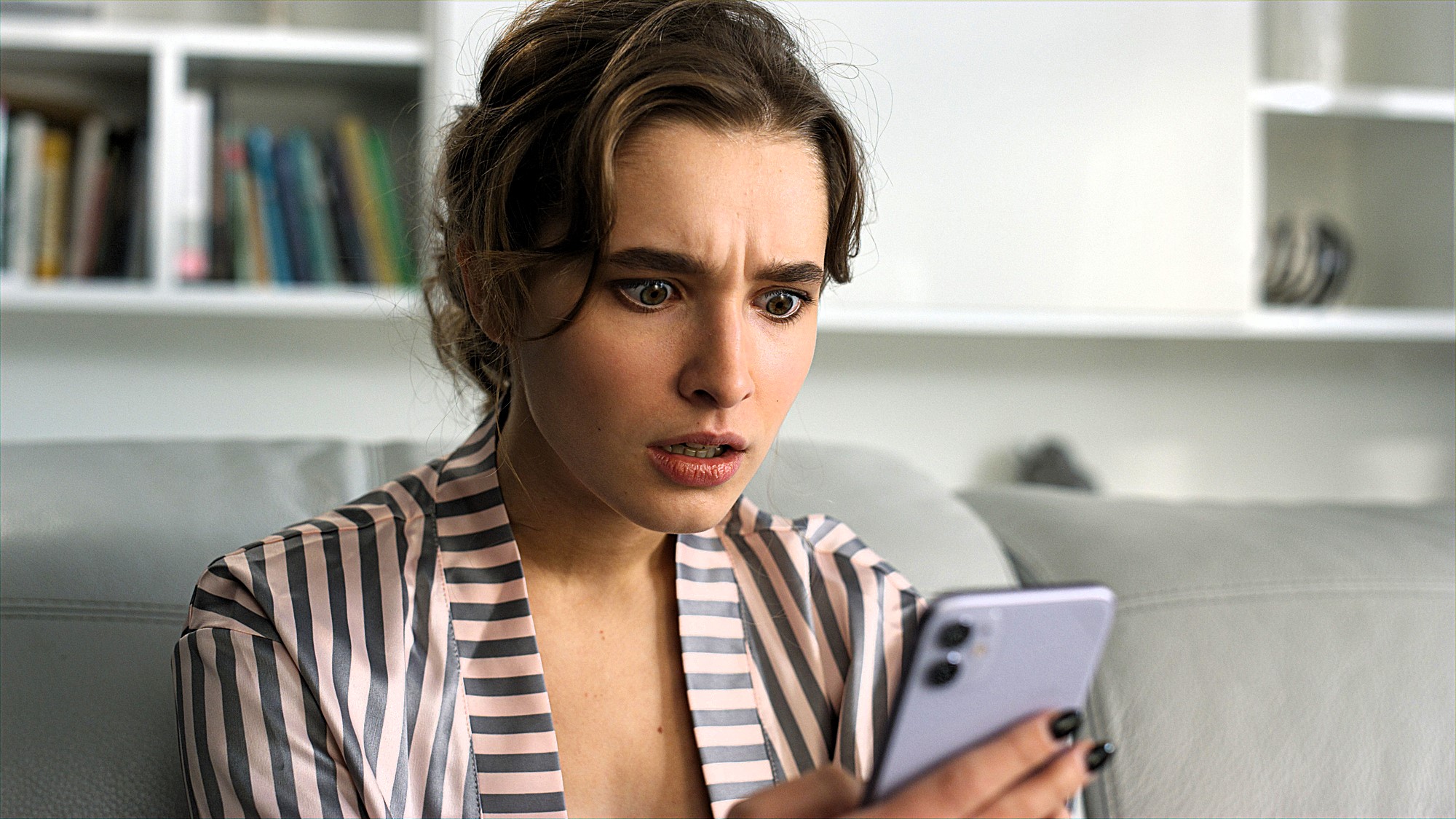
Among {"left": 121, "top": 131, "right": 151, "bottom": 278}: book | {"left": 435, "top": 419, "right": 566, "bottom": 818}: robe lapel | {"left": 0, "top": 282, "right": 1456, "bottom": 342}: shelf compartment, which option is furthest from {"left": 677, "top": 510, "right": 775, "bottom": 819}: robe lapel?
{"left": 121, "top": 131, "right": 151, "bottom": 278}: book

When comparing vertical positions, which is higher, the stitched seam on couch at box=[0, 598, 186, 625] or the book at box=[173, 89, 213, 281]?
the book at box=[173, 89, 213, 281]

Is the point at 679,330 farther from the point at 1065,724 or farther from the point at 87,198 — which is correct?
the point at 87,198

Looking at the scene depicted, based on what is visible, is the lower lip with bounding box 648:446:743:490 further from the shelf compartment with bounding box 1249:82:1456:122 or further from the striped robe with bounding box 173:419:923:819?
the shelf compartment with bounding box 1249:82:1456:122

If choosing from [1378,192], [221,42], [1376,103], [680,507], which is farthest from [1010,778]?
[1378,192]

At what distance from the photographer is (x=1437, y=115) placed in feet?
6.77

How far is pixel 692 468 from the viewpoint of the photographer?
741mm

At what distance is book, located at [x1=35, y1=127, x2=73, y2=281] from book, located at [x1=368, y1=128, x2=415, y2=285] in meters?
0.44

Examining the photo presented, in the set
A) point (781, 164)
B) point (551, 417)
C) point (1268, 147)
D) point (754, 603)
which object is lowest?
point (754, 603)

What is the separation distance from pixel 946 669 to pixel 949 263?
1322mm

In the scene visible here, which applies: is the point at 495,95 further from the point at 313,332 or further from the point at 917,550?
the point at 313,332

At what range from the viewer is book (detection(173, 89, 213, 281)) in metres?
1.71

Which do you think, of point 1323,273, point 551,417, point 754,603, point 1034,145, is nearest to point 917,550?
point 754,603

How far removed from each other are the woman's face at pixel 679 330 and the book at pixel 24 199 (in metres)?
1.30

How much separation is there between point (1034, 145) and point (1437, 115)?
0.84 m
